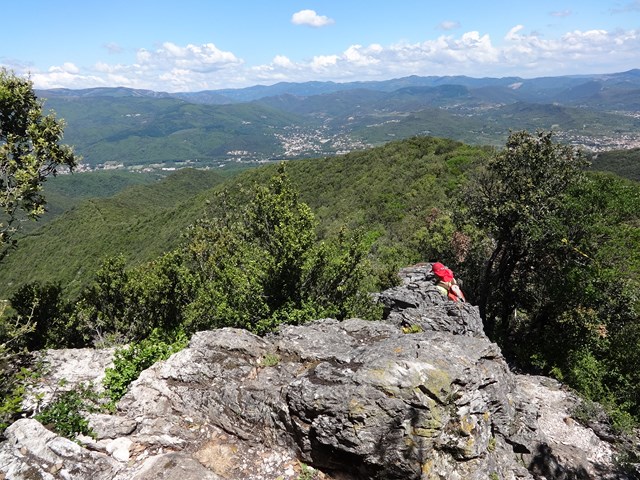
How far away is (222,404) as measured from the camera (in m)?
11.1

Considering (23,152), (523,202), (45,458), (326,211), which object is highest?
(23,152)

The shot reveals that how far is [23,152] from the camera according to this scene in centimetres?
1661

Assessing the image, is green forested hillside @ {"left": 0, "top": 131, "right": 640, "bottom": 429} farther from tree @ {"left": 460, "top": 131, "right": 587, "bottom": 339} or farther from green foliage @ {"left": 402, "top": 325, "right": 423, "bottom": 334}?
green foliage @ {"left": 402, "top": 325, "right": 423, "bottom": 334}

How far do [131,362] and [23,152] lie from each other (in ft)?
35.5

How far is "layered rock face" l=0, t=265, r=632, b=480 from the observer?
355 inches

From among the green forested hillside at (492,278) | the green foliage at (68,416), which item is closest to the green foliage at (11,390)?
the green foliage at (68,416)

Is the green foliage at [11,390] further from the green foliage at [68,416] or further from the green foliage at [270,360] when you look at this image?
the green foliage at [270,360]

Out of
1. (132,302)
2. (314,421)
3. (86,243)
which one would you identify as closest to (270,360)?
(314,421)

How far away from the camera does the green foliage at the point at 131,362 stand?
12.0 m

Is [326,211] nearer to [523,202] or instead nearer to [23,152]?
[523,202]

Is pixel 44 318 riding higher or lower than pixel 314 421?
lower

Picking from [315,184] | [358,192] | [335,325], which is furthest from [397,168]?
[335,325]

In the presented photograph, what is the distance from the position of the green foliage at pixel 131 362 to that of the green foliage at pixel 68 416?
977 mm

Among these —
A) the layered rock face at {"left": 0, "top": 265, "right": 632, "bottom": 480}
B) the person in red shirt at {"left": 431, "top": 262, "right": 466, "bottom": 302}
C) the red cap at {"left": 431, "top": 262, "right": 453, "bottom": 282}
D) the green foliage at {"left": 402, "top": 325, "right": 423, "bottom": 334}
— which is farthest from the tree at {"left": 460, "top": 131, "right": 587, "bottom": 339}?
the layered rock face at {"left": 0, "top": 265, "right": 632, "bottom": 480}
